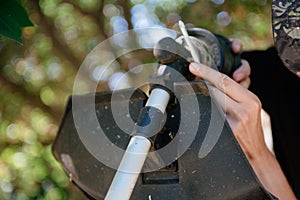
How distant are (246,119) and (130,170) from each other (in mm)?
246

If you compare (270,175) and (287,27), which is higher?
(287,27)

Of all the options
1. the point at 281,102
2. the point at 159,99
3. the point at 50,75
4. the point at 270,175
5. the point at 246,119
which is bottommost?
the point at 50,75

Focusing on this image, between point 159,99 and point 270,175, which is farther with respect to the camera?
point 270,175

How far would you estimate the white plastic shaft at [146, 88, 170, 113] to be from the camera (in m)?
0.77

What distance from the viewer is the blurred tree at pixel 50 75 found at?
6.23 feet

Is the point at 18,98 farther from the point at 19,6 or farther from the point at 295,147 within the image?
the point at 19,6

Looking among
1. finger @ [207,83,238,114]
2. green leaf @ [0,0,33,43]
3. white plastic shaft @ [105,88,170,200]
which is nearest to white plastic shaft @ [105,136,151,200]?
white plastic shaft @ [105,88,170,200]

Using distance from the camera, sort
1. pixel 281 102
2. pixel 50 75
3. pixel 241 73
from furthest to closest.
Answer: pixel 50 75
pixel 281 102
pixel 241 73

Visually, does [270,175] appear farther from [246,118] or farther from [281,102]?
[281,102]

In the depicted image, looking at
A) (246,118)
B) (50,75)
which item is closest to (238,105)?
(246,118)

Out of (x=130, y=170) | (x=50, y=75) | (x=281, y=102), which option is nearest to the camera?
(x=130, y=170)

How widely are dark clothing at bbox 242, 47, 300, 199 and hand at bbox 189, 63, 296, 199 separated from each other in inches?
6.7

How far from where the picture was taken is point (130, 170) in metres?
0.72

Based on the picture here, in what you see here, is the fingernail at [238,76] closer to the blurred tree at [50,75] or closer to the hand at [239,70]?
the hand at [239,70]
